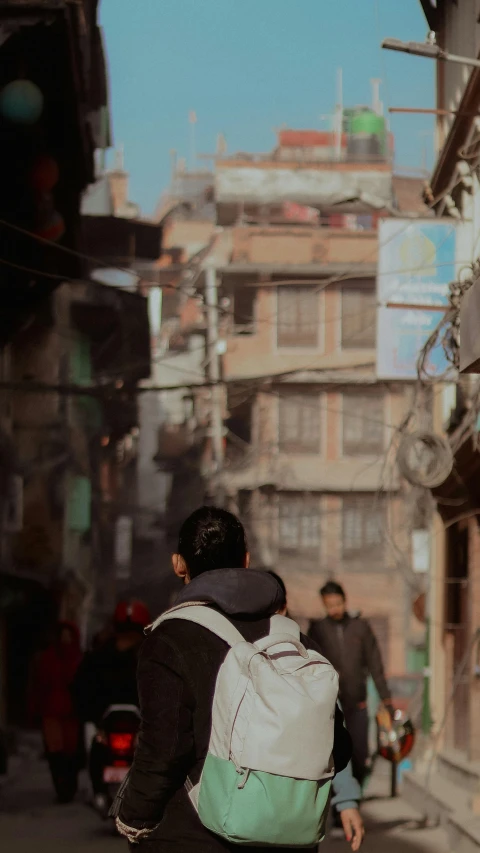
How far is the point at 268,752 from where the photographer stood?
3969 millimetres

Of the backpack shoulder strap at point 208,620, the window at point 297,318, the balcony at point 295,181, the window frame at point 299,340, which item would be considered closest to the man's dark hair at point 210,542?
the backpack shoulder strap at point 208,620

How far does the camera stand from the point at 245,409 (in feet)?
158

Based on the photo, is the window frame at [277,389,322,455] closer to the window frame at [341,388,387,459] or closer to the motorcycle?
the window frame at [341,388,387,459]

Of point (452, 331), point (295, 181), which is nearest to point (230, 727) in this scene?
point (452, 331)

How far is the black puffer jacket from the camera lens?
4.12 meters

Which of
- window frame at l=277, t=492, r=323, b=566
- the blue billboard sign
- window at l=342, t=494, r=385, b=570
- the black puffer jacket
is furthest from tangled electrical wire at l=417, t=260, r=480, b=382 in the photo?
window at l=342, t=494, r=385, b=570

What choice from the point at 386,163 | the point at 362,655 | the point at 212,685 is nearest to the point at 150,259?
the point at 386,163

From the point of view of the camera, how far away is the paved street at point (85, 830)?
35.9ft

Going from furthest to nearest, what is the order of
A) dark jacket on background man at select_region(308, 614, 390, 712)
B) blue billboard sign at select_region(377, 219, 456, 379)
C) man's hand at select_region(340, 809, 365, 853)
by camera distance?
blue billboard sign at select_region(377, 219, 456, 379) → dark jacket on background man at select_region(308, 614, 390, 712) → man's hand at select_region(340, 809, 365, 853)

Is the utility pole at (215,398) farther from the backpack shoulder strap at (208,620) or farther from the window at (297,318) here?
the backpack shoulder strap at (208,620)

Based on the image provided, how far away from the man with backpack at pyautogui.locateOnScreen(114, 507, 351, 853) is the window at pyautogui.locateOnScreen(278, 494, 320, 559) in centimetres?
4174

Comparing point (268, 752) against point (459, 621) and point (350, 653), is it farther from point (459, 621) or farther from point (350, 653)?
point (459, 621)

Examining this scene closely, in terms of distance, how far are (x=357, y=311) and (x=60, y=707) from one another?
33231 millimetres

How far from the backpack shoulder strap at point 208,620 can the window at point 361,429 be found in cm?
4255
